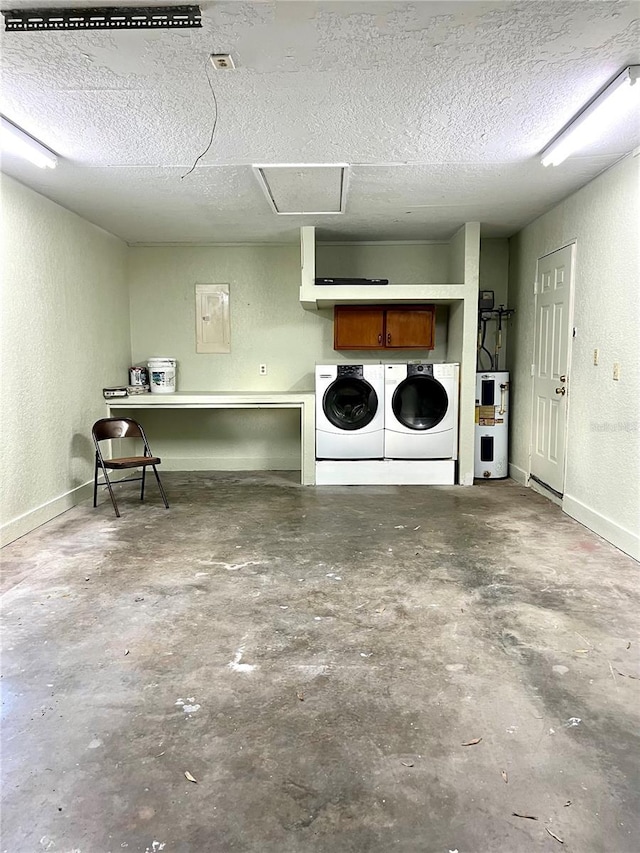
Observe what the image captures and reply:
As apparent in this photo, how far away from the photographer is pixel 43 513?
396 centimetres

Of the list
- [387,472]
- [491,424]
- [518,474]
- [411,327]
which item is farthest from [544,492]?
[411,327]

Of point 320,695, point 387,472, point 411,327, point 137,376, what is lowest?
point 320,695

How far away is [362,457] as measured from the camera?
510 cm

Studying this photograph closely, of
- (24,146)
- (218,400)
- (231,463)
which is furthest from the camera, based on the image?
(231,463)

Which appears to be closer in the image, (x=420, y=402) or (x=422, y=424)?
(x=422, y=424)

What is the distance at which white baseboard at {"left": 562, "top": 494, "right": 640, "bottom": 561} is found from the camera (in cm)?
323

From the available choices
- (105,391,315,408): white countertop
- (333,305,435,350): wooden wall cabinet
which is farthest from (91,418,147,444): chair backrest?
(333,305,435,350): wooden wall cabinet

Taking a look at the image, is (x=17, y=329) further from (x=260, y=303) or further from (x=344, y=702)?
(x=344, y=702)

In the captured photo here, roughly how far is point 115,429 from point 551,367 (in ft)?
12.0

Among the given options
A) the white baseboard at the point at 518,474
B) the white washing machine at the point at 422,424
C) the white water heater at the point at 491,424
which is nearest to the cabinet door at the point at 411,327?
the white washing machine at the point at 422,424

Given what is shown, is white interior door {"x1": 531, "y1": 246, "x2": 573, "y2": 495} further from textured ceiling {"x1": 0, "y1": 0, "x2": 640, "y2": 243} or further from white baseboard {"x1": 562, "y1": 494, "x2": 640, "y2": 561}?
textured ceiling {"x1": 0, "y1": 0, "x2": 640, "y2": 243}

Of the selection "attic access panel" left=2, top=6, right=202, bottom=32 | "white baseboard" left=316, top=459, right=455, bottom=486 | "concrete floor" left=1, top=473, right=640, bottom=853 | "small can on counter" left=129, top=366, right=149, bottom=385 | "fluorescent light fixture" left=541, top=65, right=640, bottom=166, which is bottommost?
"concrete floor" left=1, top=473, right=640, bottom=853

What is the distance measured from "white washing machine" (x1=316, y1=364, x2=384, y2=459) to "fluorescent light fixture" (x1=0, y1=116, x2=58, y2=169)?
2.60 meters

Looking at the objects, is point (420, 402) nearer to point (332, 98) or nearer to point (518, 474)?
point (518, 474)
